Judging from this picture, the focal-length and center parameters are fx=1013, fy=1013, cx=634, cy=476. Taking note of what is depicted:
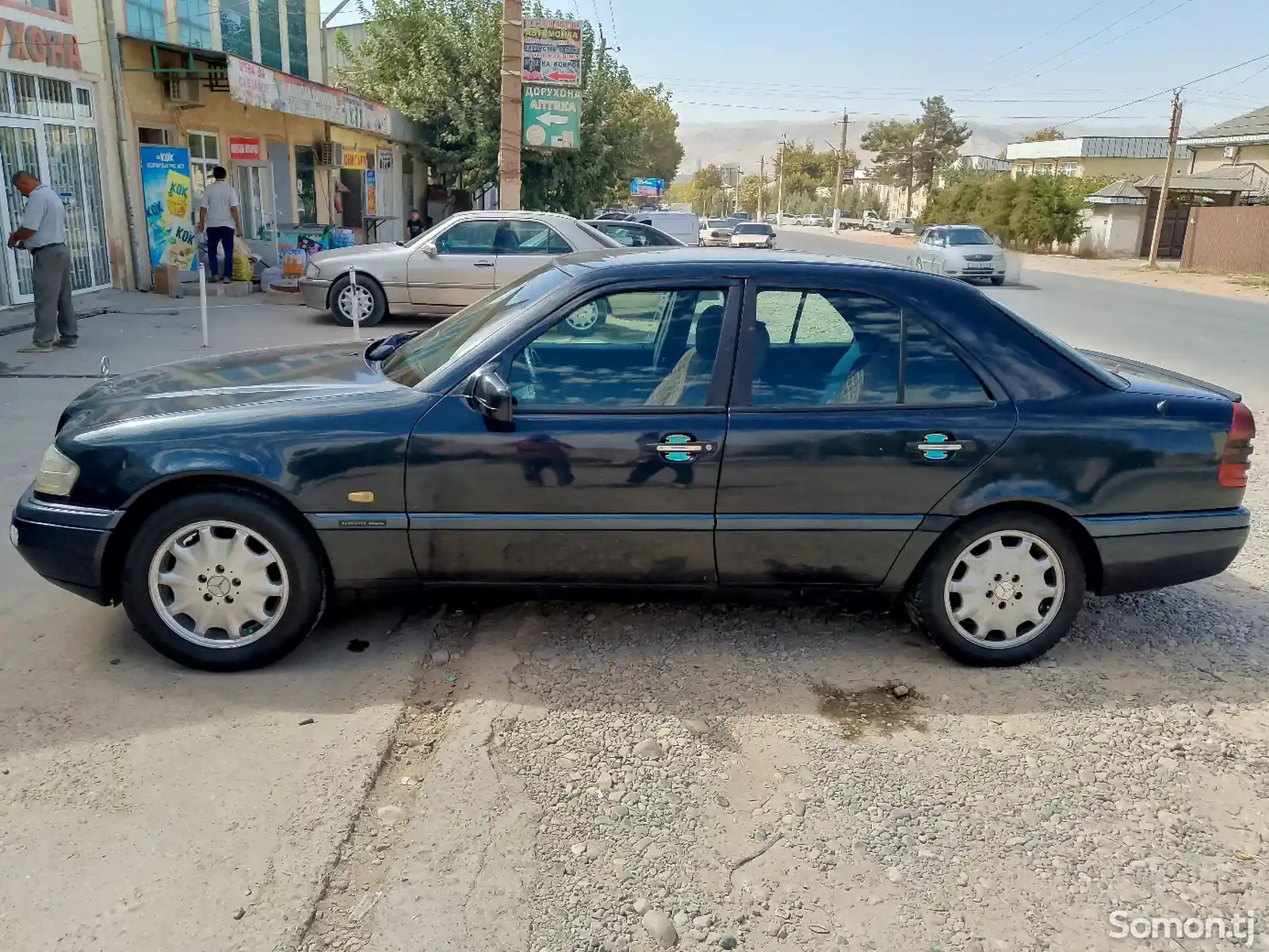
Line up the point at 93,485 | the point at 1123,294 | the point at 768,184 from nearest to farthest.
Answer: the point at 93,485 → the point at 1123,294 → the point at 768,184

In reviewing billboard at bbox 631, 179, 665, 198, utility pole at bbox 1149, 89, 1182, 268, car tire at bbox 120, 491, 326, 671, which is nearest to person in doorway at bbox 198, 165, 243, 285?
car tire at bbox 120, 491, 326, 671

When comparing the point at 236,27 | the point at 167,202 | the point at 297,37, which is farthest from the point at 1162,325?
the point at 297,37

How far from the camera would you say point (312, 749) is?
3332 millimetres

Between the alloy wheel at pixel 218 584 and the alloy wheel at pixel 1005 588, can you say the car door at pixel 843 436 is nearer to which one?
the alloy wheel at pixel 1005 588

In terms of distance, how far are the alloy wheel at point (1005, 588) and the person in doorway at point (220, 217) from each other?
14.9 meters

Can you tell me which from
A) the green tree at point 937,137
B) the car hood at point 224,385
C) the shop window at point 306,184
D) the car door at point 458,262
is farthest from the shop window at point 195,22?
the green tree at point 937,137

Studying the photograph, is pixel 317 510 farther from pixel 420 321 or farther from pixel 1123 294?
pixel 1123 294

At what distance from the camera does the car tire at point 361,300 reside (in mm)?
13250

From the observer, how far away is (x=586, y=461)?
3.73 m

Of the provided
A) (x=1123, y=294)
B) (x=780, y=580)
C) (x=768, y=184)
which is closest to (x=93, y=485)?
(x=780, y=580)

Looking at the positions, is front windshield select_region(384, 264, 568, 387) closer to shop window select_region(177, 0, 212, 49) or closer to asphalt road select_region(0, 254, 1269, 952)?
asphalt road select_region(0, 254, 1269, 952)

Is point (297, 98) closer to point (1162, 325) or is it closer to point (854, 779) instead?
point (1162, 325)

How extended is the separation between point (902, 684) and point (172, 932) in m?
2.60

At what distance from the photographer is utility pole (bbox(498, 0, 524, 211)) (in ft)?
49.9
